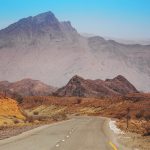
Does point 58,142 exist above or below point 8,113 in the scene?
above

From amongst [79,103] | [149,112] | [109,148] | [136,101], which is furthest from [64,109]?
[109,148]

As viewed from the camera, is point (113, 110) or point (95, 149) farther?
point (113, 110)

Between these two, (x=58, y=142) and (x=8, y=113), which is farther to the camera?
(x=8, y=113)

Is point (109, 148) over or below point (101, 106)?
over

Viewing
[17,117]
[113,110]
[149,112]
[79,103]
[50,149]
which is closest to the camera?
[50,149]

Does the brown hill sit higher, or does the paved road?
the paved road

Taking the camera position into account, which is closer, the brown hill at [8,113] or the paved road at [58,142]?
the paved road at [58,142]

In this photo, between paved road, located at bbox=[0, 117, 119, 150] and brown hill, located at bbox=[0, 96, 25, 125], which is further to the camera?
brown hill, located at bbox=[0, 96, 25, 125]

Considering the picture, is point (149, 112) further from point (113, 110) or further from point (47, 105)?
point (47, 105)

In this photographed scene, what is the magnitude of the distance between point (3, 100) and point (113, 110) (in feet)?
197

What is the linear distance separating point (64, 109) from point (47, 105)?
15.7 m

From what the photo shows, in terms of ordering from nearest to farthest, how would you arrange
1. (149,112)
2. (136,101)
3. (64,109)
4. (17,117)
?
(17,117)
(149,112)
(136,101)
(64,109)

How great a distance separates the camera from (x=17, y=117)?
67.8m

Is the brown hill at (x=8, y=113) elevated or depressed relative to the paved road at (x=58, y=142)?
depressed
